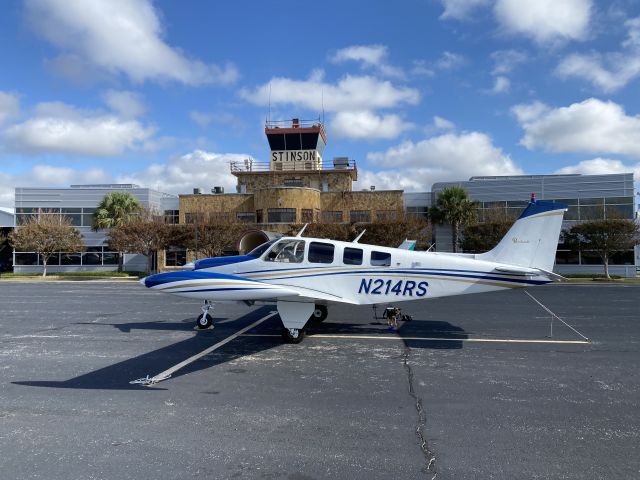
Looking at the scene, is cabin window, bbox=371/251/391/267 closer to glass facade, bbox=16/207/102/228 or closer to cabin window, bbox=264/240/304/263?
cabin window, bbox=264/240/304/263

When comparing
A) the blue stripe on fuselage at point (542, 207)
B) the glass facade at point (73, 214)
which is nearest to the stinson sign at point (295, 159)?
the glass facade at point (73, 214)

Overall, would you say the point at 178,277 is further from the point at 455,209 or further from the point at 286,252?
the point at 455,209

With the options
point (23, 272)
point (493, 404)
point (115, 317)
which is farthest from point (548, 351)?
point (23, 272)

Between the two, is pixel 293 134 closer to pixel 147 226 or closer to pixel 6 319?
pixel 147 226

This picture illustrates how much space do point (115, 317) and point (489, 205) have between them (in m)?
35.4

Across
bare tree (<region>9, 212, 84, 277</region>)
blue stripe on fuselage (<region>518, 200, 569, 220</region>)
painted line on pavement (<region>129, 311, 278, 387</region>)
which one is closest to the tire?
painted line on pavement (<region>129, 311, 278, 387</region>)

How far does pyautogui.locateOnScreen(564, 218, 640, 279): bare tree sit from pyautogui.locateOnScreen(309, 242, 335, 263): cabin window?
29.8m

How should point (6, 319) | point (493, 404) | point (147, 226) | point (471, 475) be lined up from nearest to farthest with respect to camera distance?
point (471, 475), point (493, 404), point (6, 319), point (147, 226)

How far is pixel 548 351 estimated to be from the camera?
9.07 m

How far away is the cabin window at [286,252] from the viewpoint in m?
10.4

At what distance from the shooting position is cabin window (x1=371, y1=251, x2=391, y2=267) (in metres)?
10.3

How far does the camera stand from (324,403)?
602 centimetres

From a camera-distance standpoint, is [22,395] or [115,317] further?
[115,317]

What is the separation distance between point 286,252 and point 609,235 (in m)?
31.0
